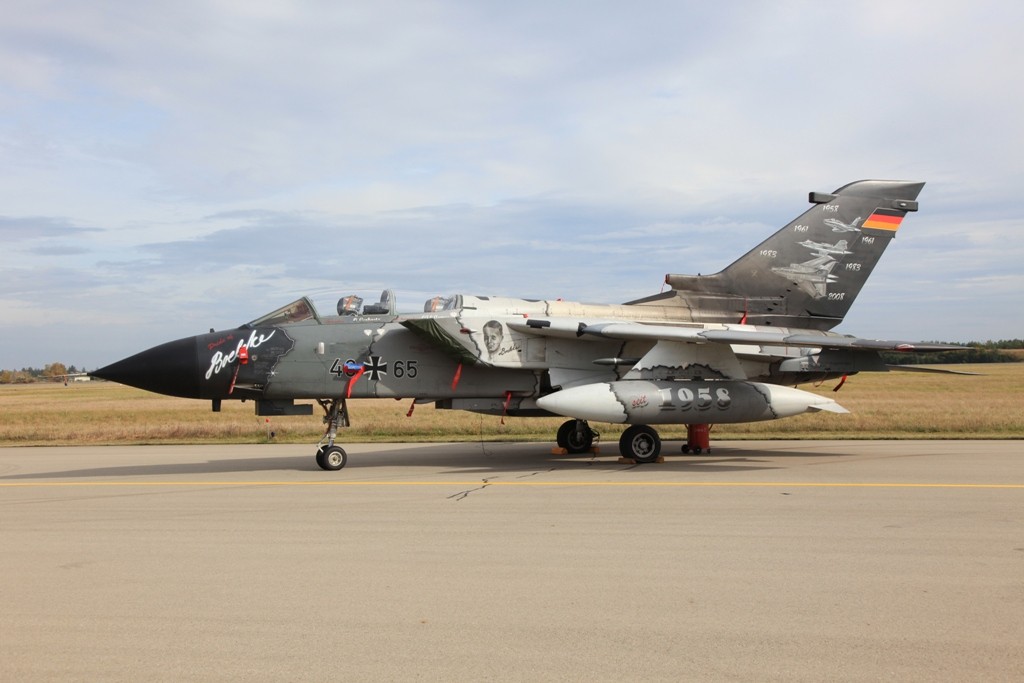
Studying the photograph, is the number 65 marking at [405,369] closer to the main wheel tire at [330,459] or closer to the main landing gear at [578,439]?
the main wheel tire at [330,459]

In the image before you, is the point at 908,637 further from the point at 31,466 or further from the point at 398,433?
the point at 398,433

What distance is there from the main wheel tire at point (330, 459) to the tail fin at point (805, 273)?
20.4 feet

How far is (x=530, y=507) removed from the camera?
8969 millimetres

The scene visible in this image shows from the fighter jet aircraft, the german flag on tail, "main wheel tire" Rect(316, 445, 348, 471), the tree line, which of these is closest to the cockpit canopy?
the fighter jet aircraft

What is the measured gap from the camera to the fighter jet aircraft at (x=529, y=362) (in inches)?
509

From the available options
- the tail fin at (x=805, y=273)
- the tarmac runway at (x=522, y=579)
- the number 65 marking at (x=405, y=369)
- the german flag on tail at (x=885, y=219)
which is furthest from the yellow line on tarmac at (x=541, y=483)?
the german flag on tail at (x=885, y=219)

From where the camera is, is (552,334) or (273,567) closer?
(273,567)

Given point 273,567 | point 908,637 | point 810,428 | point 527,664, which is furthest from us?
point 810,428

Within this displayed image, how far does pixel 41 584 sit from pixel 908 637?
5569mm

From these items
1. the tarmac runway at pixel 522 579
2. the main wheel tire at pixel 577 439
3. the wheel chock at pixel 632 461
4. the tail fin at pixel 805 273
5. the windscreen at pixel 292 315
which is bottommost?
the tarmac runway at pixel 522 579

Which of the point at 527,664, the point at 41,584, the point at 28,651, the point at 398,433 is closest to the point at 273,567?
the point at 41,584

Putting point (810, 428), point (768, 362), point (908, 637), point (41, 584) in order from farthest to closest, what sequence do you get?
1. point (810, 428)
2. point (768, 362)
3. point (41, 584)
4. point (908, 637)

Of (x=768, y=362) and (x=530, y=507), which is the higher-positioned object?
(x=768, y=362)

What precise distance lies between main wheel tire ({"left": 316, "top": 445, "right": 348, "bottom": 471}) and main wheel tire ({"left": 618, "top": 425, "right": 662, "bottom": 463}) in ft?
15.0
